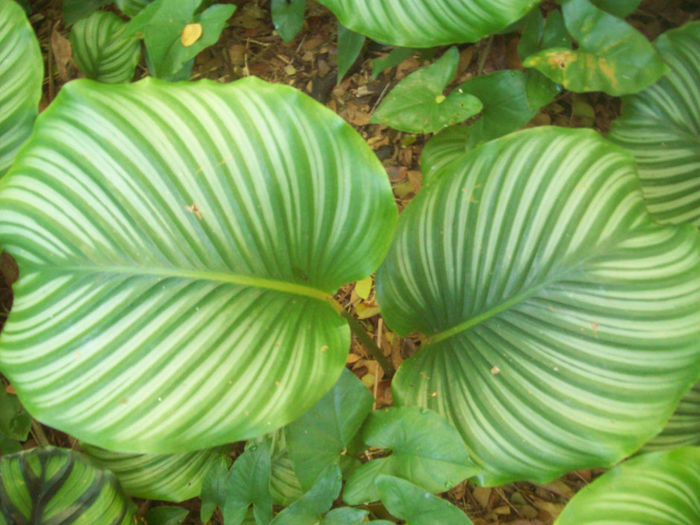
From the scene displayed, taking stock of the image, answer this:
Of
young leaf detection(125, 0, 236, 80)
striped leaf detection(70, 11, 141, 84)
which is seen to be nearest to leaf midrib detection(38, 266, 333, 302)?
young leaf detection(125, 0, 236, 80)

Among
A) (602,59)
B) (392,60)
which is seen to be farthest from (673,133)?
(392,60)

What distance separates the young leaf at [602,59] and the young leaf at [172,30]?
656 millimetres

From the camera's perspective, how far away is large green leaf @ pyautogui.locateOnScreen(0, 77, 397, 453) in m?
0.74

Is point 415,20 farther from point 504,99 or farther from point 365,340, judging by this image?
point 365,340

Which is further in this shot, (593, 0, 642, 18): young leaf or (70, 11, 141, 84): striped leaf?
(70, 11, 141, 84): striped leaf

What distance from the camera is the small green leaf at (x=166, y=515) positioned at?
3.95ft

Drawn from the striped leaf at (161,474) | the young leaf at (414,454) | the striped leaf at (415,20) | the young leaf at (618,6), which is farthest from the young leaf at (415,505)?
the young leaf at (618,6)

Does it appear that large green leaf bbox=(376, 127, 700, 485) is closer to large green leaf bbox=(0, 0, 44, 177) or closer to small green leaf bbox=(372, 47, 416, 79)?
small green leaf bbox=(372, 47, 416, 79)

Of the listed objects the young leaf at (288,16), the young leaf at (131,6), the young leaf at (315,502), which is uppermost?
the young leaf at (131,6)

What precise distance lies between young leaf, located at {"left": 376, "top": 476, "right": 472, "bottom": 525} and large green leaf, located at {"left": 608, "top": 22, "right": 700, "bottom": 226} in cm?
70

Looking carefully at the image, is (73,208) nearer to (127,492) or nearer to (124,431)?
(124,431)

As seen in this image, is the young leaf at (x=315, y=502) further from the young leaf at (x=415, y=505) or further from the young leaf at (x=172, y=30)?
the young leaf at (x=172, y=30)

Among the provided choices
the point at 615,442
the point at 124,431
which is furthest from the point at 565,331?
the point at 124,431

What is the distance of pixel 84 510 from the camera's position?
101 centimetres
